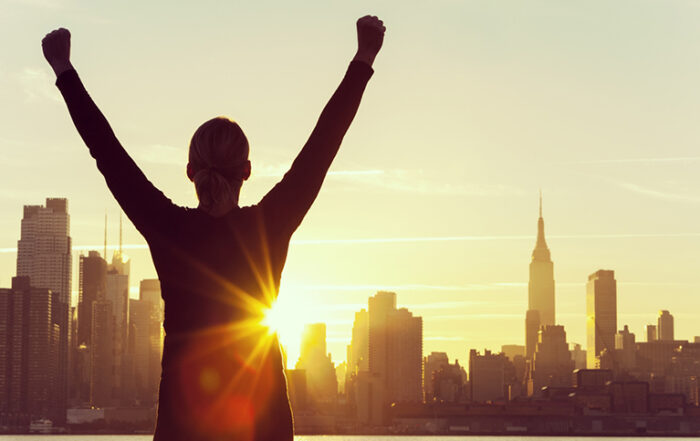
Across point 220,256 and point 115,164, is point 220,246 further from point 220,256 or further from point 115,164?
point 115,164

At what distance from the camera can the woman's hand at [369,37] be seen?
196 inches

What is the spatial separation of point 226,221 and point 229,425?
30.7 inches

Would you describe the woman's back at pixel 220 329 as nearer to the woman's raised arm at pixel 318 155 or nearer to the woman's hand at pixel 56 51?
the woman's raised arm at pixel 318 155

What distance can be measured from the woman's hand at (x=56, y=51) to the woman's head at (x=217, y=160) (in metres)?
0.61

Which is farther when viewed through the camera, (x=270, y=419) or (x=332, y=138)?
(x=332, y=138)

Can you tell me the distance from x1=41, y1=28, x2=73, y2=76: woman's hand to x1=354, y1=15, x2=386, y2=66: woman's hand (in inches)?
44.3

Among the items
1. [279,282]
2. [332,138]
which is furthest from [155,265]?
[332,138]

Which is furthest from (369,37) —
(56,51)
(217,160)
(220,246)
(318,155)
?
(56,51)

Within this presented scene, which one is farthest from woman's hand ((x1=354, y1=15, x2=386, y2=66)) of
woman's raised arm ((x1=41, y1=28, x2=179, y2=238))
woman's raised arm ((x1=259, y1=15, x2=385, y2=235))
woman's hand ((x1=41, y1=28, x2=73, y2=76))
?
woman's hand ((x1=41, y1=28, x2=73, y2=76))

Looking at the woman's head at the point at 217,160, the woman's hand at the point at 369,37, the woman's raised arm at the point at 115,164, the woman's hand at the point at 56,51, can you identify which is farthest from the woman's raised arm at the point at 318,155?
the woman's hand at the point at 56,51

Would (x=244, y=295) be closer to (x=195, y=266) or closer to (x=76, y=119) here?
(x=195, y=266)

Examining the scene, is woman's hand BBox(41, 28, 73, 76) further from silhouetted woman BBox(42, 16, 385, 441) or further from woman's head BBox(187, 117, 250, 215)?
woman's head BBox(187, 117, 250, 215)

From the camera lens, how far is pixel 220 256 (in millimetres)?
4871

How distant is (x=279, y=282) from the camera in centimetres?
484
